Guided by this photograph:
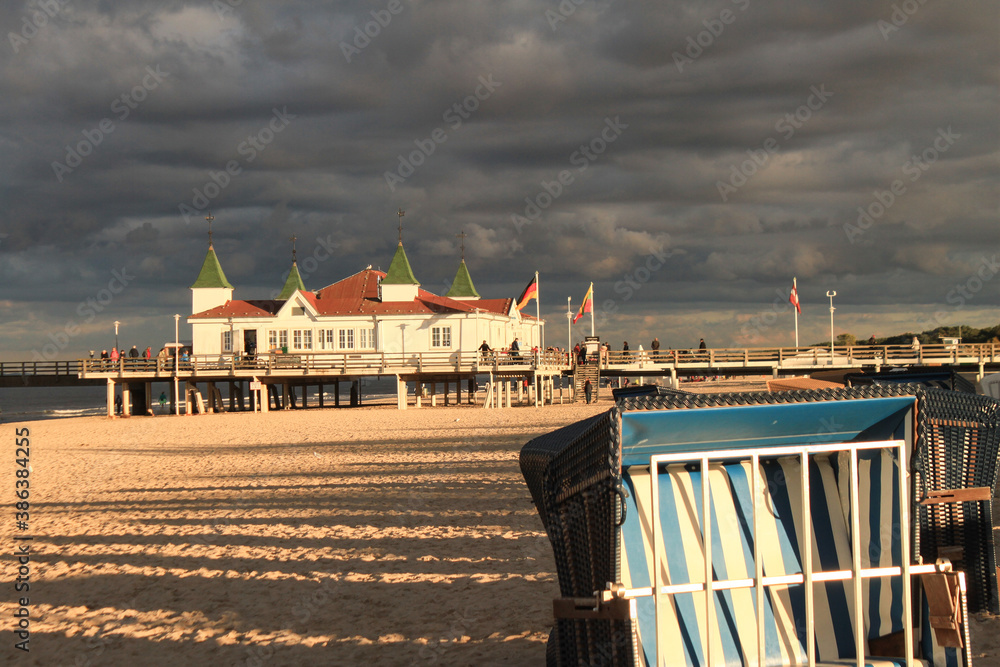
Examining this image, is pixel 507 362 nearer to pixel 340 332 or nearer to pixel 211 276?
pixel 340 332

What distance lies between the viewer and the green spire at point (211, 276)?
41938 mm

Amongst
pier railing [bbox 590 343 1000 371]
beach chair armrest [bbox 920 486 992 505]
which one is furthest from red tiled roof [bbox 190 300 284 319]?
beach chair armrest [bbox 920 486 992 505]

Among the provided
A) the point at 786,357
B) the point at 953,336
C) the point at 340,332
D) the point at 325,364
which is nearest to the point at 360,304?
the point at 340,332

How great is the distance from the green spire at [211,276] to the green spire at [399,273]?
8.73 metres

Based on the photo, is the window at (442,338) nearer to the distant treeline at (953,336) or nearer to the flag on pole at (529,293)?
the flag on pole at (529,293)

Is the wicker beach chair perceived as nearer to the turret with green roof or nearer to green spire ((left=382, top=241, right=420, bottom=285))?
green spire ((left=382, top=241, right=420, bottom=285))

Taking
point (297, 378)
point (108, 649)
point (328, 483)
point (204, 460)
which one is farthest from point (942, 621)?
point (297, 378)

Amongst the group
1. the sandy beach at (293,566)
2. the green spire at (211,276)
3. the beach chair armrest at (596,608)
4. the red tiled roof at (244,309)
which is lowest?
the sandy beach at (293,566)

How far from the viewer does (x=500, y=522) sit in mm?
9312

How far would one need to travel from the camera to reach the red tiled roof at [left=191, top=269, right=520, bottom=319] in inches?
1529

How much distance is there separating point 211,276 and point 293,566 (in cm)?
3695

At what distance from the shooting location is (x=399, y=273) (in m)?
39.7

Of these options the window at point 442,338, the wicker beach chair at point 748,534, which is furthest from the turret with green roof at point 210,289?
the wicker beach chair at point 748,534

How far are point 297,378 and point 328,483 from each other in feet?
91.3
